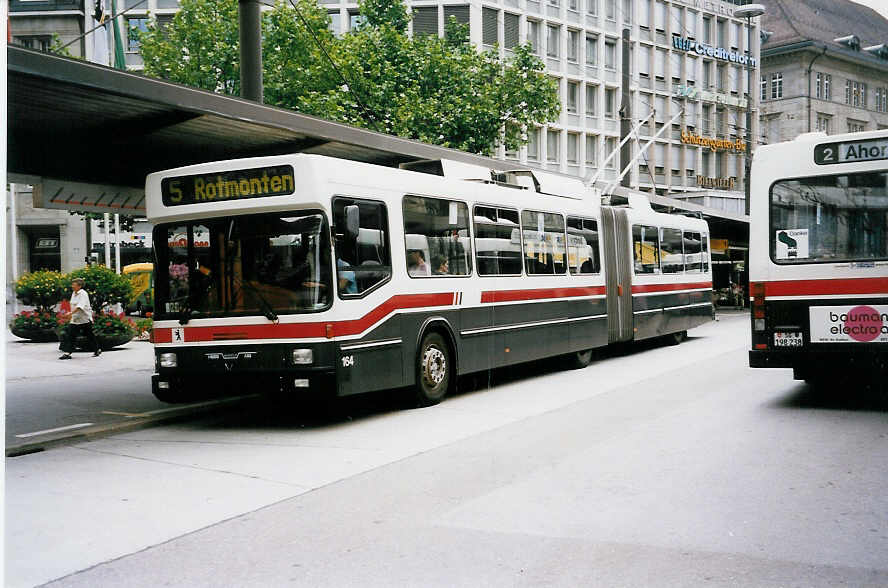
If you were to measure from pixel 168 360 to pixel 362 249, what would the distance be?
242 centimetres

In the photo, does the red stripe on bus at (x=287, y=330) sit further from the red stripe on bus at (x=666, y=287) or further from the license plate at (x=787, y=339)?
the red stripe on bus at (x=666, y=287)

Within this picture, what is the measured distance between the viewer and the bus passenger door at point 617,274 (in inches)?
669

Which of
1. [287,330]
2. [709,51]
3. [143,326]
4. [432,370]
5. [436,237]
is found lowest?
[432,370]

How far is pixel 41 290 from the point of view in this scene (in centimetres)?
2406

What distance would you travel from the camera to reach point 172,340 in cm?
1036

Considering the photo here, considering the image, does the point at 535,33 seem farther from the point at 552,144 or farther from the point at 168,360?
the point at 168,360

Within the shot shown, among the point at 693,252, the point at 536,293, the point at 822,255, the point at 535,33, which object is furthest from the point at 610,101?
the point at 822,255

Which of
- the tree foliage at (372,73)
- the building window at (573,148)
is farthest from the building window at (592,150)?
the tree foliage at (372,73)

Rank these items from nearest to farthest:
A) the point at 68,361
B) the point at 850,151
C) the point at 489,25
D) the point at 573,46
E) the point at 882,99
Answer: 1. the point at 850,151
2. the point at 68,361
3. the point at 489,25
4. the point at 573,46
5. the point at 882,99

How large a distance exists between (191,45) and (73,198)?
20833 mm

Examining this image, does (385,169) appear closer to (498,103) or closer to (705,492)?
(705,492)

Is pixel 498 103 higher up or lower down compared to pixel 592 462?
higher up

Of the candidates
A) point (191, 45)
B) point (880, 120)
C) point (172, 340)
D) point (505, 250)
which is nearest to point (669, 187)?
point (880, 120)

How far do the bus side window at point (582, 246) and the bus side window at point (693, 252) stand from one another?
502cm
